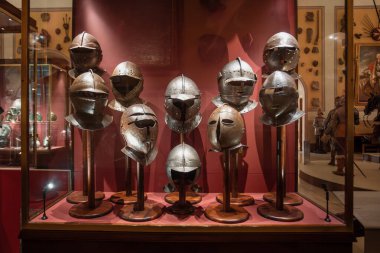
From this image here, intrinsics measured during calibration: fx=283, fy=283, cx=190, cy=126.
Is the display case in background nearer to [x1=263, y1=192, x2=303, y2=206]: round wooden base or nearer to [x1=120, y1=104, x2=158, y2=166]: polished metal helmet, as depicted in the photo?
[x1=120, y1=104, x2=158, y2=166]: polished metal helmet

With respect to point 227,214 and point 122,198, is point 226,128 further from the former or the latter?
point 122,198

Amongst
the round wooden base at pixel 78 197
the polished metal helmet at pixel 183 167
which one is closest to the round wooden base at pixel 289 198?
the polished metal helmet at pixel 183 167

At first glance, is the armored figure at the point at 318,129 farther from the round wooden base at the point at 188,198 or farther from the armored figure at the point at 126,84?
the armored figure at the point at 126,84

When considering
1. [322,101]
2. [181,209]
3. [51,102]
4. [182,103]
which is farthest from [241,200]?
[51,102]

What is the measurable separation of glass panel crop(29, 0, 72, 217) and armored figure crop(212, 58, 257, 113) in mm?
1395

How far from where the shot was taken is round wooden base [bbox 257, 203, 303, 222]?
75.3 inches

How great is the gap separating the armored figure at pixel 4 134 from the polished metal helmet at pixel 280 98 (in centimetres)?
240

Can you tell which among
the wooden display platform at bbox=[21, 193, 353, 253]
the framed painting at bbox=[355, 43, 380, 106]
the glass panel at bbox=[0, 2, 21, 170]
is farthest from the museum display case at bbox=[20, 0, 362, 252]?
the framed painting at bbox=[355, 43, 380, 106]

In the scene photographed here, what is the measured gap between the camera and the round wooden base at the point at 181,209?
202cm

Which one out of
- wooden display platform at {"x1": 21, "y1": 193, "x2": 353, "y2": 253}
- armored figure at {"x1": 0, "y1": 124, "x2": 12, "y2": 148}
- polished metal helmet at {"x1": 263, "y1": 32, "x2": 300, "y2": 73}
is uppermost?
polished metal helmet at {"x1": 263, "y1": 32, "x2": 300, "y2": 73}

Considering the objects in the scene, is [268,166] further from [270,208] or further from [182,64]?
[182,64]

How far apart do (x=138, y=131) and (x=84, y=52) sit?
855 mm

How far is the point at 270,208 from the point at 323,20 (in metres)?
1.57

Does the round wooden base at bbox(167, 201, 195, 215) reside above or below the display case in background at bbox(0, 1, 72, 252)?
below
